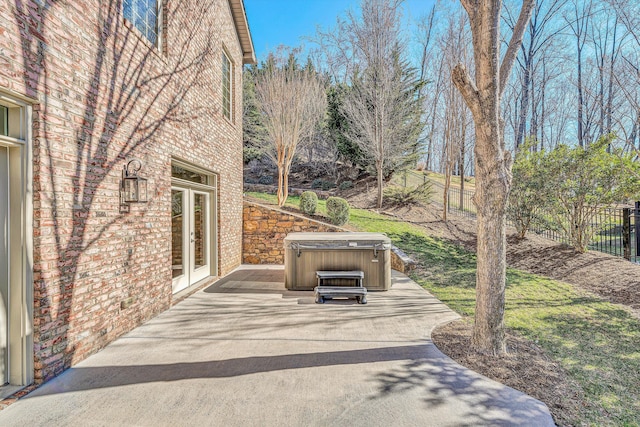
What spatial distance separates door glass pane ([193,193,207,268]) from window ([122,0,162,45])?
2.71 metres

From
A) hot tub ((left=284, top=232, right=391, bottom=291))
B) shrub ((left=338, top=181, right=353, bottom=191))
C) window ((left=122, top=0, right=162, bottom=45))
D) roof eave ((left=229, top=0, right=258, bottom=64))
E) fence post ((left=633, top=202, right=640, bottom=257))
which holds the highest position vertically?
roof eave ((left=229, top=0, right=258, bottom=64))

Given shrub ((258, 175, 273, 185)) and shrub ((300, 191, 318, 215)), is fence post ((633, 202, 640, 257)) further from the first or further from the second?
shrub ((258, 175, 273, 185))

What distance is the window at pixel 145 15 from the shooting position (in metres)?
4.05

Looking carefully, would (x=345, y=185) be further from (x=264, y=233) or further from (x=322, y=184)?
(x=264, y=233)

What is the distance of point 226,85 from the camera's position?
7996mm

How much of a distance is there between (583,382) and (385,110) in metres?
12.5

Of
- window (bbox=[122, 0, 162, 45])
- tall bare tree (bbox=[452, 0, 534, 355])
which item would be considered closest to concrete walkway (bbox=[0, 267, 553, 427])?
tall bare tree (bbox=[452, 0, 534, 355])

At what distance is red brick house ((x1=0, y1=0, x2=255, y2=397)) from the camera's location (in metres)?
2.59

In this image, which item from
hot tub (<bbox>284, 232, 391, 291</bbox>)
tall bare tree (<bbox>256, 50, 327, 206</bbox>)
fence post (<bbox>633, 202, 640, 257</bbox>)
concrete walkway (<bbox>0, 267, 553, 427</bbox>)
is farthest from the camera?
tall bare tree (<bbox>256, 50, 327, 206</bbox>)

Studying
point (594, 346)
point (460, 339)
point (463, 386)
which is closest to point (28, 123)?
point (463, 386)

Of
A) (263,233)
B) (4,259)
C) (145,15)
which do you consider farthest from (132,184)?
(263,233)

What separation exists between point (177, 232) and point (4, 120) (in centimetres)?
308

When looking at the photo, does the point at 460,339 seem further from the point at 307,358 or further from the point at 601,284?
the point at 601,284

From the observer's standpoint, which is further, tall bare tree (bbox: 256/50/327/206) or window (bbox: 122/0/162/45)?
tall bare tree (bbox: 256/50/327/206)
